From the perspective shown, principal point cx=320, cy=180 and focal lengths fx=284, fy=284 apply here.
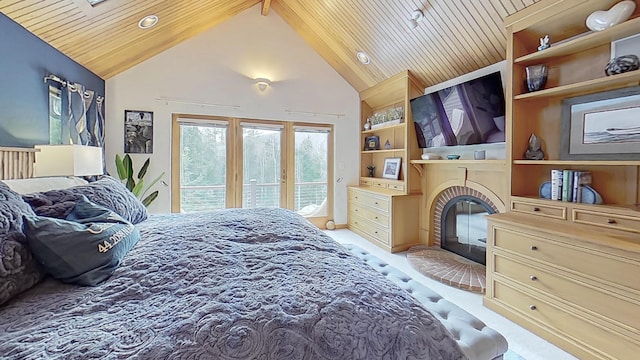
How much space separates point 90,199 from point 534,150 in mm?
3217

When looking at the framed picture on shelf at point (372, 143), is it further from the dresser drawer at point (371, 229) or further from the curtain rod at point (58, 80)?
the curtain rod at point (58, 80)

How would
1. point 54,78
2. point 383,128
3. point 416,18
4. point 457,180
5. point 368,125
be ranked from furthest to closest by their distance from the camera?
point 368,125
point 383,128
point 457,180
point 416,18
point 54,78

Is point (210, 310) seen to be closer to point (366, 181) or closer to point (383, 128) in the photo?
point (383, 128)

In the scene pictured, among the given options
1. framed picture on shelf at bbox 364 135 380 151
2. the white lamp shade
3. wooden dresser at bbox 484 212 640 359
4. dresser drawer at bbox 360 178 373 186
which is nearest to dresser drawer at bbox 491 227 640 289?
wooden dresser at bbox 484 212 640 359

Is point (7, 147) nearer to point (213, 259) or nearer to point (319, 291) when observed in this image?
point (213, 259)

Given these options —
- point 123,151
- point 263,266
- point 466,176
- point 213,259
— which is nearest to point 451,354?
point 263,266

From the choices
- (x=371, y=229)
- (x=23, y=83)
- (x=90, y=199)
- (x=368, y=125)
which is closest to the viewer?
(x=90, y=199)

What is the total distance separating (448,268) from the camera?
3182mm

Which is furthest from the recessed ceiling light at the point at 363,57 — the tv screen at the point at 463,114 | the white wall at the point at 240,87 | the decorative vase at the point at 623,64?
the decorative vase at the point at 623,64

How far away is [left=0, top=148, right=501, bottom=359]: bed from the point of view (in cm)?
72

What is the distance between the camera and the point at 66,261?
3.35 ft

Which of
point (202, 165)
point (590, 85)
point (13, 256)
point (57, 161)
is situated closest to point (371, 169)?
point (202, 165)

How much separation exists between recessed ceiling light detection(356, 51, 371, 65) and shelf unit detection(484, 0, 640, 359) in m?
2.00

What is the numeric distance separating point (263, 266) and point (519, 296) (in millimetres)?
2112
